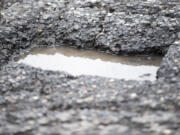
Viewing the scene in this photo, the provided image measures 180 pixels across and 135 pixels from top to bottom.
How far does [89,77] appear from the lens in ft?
9.03

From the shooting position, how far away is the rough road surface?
2.23 meters

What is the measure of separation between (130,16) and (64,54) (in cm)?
94

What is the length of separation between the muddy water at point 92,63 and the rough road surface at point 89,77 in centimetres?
9

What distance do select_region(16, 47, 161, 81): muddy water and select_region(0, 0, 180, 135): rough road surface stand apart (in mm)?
94

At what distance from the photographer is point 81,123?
2223 mm

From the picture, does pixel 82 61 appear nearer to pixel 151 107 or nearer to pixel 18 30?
pixel 18 30

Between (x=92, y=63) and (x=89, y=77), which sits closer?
(x=89, y=77)

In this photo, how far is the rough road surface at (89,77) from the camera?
A: 7.31 feet

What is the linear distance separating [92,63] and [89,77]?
446mm

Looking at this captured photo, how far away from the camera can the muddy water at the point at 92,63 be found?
298cm

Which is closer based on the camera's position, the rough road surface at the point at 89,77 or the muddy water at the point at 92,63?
the rough road surface at the point at 89,77

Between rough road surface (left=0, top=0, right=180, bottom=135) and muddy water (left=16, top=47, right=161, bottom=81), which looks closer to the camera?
rough road surface (left=0, top=0, right=180, bottom=135)

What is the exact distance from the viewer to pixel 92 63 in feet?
10.4

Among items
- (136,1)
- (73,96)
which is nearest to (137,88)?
(73,96)
